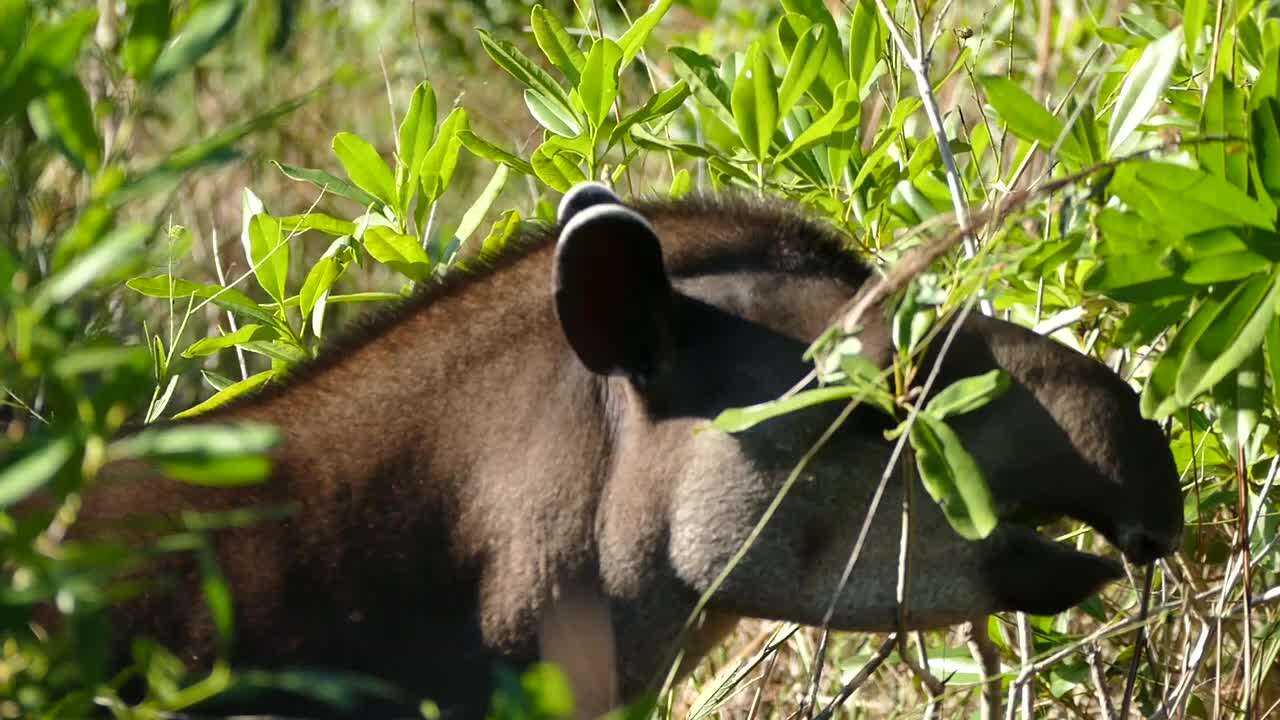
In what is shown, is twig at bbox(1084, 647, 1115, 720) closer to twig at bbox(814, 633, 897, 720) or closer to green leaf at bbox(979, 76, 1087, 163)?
twig at bbox(814, 633, 897, 720)

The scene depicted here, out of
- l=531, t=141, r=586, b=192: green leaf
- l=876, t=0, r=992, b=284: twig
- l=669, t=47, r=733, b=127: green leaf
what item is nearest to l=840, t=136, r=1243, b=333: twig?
l=876, t=0, r=992, b=284: twig

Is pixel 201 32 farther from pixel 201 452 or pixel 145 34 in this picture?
pixel 201 452

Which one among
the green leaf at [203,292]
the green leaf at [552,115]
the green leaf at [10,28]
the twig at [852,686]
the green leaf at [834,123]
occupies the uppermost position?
the green leaf at [10,28]

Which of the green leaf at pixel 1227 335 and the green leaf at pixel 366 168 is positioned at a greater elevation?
the green leaf at pixel 1227 335

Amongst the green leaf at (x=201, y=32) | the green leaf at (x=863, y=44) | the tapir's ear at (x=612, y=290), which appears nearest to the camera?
the green leaf at (x=201, y=32)

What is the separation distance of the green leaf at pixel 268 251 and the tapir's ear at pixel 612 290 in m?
0.94

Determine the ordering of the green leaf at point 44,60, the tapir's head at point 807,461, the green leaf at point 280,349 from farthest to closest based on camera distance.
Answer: the green leaf at point 280,349 < the tapir's head at point 807,461 < the green leaf at point 44,60

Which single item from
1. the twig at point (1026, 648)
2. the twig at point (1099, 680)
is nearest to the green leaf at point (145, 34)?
the twig at point (1026, 648)

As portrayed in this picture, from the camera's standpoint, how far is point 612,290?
267cm

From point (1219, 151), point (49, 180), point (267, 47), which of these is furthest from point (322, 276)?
point (267, 47)

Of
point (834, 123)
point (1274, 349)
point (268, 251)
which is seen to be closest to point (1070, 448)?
point (1274, 349)

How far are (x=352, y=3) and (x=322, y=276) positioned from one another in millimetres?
6166

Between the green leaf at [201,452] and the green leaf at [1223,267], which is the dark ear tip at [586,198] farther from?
the green leaf at [201,452]

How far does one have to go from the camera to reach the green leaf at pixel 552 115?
3391 millimetres
